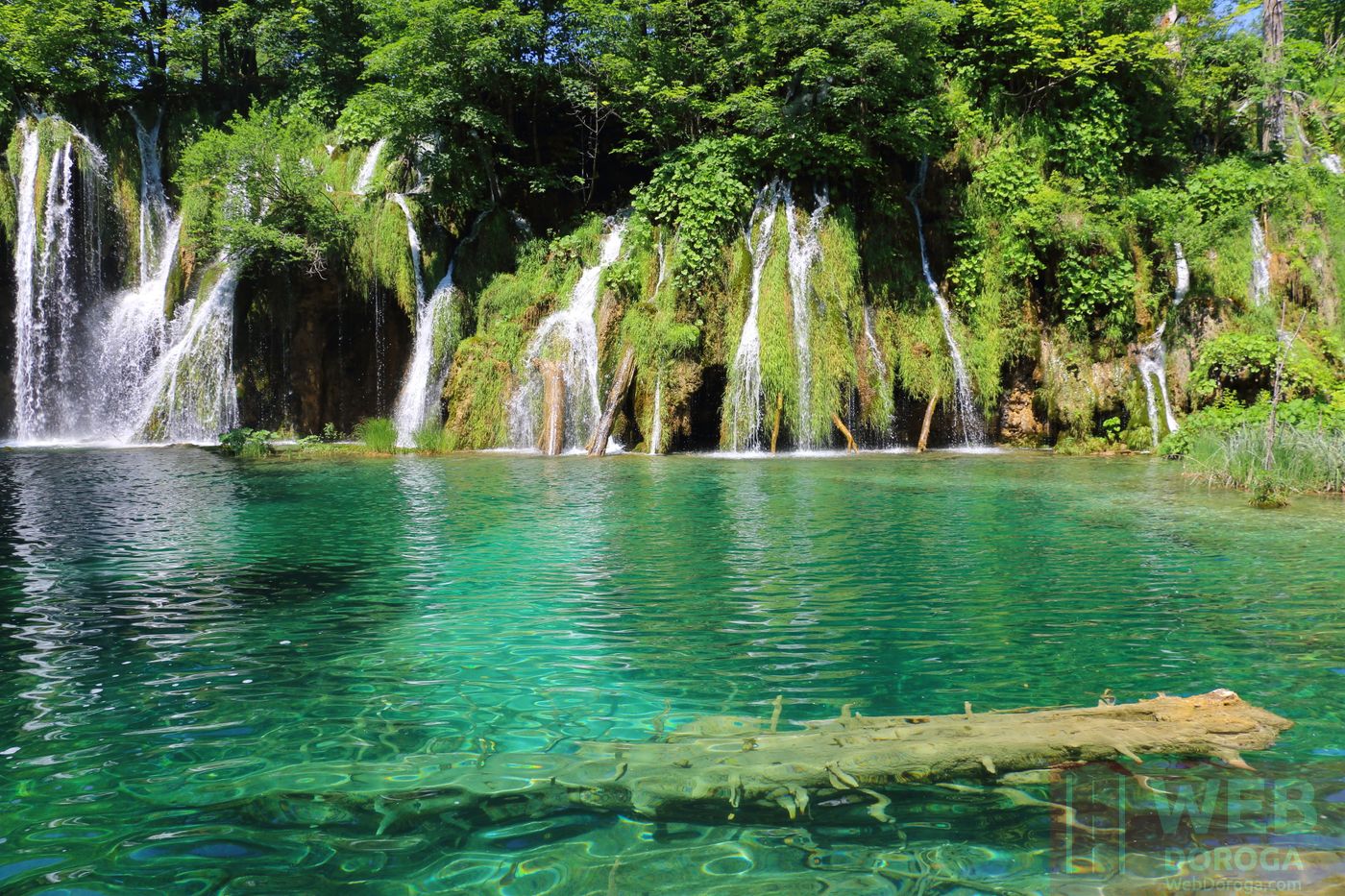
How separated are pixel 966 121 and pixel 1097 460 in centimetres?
986

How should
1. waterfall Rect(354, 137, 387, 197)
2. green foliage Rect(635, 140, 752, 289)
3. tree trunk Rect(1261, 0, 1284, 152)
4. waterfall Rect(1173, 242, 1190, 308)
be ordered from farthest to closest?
waterfall Rect(354, 137, 387, 197) → tree trunk Rect(1261, 0, 1284, 152) → waterfall Rect(1173, 242, 1190, 308) → green foliage Rect(635, 140, 752, 289)

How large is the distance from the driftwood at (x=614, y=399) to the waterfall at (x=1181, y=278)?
1205 cm

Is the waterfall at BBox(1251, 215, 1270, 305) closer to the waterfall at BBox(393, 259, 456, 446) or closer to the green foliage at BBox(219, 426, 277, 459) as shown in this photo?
the waterfall at BBox(393, 259, 456, 446)

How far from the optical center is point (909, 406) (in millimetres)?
19703

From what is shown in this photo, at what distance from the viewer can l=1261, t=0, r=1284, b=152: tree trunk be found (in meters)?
21.4

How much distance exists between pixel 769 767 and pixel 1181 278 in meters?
20.0

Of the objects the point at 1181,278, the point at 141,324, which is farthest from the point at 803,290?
the point at 141,324

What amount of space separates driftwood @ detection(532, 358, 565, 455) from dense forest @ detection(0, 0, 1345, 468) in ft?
0.48

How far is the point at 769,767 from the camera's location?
3428mm

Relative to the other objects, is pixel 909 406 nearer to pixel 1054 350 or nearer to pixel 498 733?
pixel 1054 350

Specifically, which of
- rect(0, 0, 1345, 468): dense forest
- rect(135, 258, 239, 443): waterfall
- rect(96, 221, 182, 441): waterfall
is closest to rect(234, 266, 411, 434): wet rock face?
rect(0, 0, 1345, 468): dense forest

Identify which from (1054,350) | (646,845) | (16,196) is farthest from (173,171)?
(646,845)

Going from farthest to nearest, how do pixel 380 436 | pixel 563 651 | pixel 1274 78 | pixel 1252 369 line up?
1. pixel 1274 78
2. pixel 380 436
3. pixel 1252 369
4. pixel 563 651

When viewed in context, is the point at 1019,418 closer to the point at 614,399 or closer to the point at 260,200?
the point at 614,399
